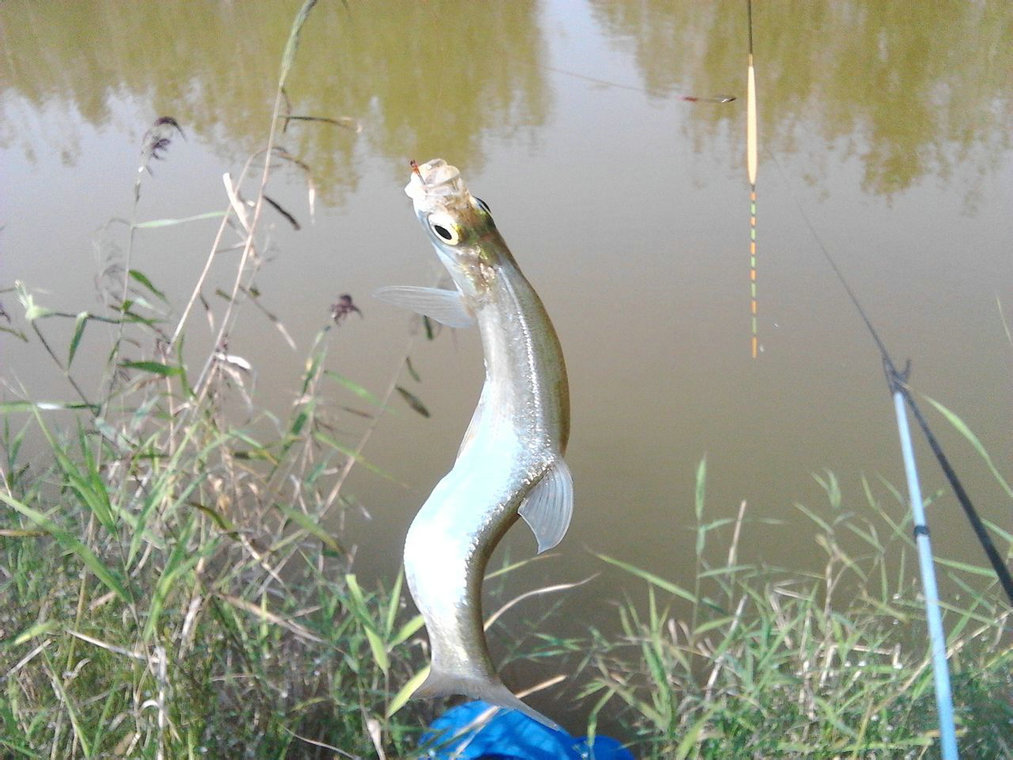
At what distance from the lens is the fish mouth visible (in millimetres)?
697

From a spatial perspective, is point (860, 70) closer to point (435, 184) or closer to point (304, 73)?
point (304, 73)

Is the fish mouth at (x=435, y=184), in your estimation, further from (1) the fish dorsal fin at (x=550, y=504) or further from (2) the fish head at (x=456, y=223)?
(1) the fish dorsal fin at (x=550, y=504)

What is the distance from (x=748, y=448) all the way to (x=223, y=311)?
6.79 feet

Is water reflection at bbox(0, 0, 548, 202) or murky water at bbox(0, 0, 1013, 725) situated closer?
murky water at bbox(0, 0, 1013, 725)

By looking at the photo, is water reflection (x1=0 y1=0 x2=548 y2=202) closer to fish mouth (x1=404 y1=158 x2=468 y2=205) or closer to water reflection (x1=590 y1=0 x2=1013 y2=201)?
water reflection (x1=590 y1=0 x2=1013 y2=201)

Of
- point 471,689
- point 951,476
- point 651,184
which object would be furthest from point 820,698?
point 651,184

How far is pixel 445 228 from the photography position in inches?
27.2

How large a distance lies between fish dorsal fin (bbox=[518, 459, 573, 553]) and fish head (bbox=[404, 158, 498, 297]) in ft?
0.57

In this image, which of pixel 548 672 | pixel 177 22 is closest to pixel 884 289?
pixel 548 672

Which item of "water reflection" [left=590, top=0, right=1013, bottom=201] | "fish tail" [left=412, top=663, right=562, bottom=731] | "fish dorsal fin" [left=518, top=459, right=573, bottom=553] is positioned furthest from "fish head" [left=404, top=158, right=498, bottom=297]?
"water reflection" [left=590, top=0, right=1013, bottom=201]

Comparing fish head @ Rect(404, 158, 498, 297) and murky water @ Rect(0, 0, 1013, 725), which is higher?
fish head @ Rect(404, 158, 498, 297)

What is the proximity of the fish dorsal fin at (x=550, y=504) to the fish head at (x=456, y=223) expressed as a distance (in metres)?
0.17

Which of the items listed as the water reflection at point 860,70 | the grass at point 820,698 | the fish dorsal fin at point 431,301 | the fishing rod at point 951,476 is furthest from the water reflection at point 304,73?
the fish dorsal fin at point 431,301

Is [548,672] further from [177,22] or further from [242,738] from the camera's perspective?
[177,22]
